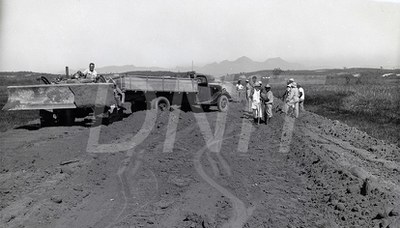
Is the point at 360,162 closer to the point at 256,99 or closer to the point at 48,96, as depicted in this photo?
the point at 256,99

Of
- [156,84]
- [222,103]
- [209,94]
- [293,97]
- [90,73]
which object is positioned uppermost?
[90,73]

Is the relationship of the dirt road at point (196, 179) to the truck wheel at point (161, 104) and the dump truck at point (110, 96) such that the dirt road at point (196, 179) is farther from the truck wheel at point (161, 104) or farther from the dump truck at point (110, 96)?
the truck wheel at point (161, 104)

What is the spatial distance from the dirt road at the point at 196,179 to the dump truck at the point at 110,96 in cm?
99

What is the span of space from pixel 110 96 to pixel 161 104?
317cm

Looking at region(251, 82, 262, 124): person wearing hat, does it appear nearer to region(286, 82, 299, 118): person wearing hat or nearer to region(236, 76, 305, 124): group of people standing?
region(236, 76, 305, 124): group of people standing

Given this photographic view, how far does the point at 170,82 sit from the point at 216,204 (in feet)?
34.0

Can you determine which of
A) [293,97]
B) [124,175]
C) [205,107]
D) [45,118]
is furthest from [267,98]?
[45,118]

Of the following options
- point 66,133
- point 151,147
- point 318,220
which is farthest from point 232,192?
point 66,133

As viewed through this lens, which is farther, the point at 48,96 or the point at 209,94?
the point at 209,94

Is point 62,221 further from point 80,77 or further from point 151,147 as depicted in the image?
point 80,77

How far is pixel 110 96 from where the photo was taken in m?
13.8

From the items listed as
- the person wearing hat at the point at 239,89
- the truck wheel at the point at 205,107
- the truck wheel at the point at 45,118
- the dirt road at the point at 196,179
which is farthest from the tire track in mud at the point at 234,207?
the person wearing hat at the point at 239,89

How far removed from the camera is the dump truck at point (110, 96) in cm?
1312

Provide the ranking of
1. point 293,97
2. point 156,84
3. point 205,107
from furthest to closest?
point 205,107, point 156,84, point 293,97
